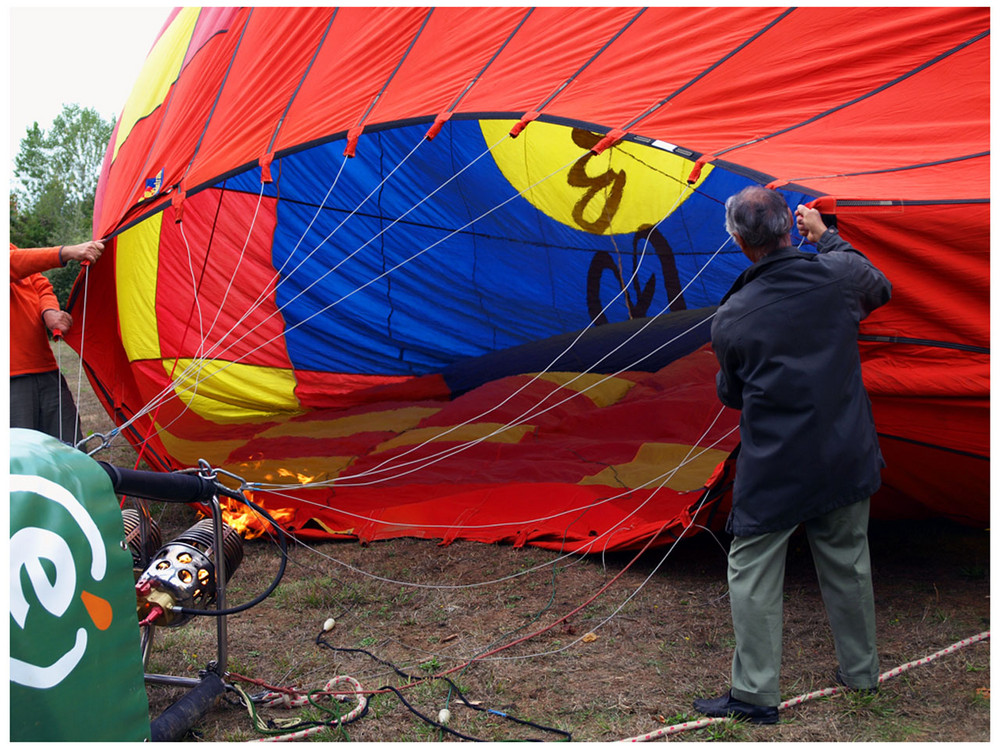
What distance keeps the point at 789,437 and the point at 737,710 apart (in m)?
0.62

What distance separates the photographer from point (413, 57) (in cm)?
299

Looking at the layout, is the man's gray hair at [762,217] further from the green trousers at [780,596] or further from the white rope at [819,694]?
the white rope at [819,694]

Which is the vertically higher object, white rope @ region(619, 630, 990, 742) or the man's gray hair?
the man's gray hair

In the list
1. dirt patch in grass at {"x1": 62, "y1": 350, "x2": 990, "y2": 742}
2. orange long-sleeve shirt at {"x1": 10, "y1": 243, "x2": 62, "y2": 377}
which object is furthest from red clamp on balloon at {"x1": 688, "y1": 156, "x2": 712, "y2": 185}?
orange long-sleeve shirt at {"x1": 10, "y1": 243, "x2": 62, "y2": 377}

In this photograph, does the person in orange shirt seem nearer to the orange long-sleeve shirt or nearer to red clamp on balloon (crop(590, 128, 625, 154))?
the orange long-sleeve shirt

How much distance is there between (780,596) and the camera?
1.90 m

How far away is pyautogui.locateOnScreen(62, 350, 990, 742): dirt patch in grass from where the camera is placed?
192 cm

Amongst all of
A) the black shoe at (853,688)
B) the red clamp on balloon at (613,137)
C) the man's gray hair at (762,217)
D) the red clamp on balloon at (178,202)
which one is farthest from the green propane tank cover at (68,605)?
the red clamp on balloon at (178,202)

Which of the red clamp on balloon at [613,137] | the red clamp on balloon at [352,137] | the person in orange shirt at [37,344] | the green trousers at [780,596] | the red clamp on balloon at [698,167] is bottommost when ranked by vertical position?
the green trousers at [780,596]

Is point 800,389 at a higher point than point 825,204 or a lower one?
lower

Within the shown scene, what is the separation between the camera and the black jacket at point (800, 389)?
6.02ft

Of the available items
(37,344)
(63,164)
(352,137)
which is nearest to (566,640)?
(352,137)

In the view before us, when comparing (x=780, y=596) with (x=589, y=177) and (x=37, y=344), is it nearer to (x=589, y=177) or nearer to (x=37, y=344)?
(x=37, y=344)

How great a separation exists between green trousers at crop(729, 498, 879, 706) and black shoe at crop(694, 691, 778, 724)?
0.01m
